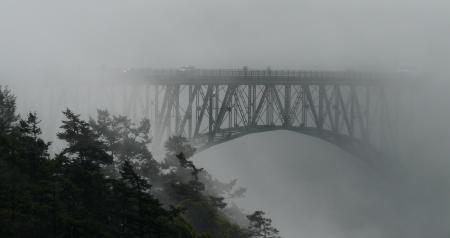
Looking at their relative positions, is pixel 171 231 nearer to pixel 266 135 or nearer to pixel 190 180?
pixel 190 180

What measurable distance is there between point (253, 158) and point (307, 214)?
1033 centimetres

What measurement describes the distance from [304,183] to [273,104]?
18025 millimetres

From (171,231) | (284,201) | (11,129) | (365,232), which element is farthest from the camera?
(284,201)

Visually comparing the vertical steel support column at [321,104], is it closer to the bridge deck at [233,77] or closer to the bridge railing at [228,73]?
the bridge deck at [233,77]

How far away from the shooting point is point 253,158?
10269cm

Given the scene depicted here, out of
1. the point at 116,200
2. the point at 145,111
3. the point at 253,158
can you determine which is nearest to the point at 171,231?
the point at 116,200

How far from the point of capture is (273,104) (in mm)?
85500

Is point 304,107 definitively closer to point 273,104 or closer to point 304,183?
point 273,104

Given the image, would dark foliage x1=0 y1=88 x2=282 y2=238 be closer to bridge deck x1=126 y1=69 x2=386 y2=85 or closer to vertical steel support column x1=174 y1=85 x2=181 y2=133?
vertical steel support column x1=174 y1=85 x2=181 y2=133

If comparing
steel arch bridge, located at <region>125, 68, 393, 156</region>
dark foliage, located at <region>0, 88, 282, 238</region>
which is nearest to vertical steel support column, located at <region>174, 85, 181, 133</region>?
steel arch bridge, located at <region>125, 68, 393, 156</region>

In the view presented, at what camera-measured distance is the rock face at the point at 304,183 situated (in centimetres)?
9100

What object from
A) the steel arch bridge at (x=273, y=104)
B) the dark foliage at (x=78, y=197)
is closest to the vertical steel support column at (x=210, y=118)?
the steel arch bridge at (x=273, y=104)

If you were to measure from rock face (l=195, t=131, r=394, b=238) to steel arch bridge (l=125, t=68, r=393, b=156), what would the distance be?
491 cm

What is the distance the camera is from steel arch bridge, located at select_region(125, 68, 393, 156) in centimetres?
7919
